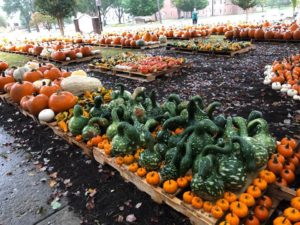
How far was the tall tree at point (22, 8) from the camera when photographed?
6191cm

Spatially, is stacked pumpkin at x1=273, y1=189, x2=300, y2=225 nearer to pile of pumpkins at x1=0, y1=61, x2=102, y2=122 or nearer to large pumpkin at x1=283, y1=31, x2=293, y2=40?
pile of pumpkins at x1=0, y1=61, x2=102, y2=122

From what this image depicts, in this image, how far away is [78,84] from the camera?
18.2ft

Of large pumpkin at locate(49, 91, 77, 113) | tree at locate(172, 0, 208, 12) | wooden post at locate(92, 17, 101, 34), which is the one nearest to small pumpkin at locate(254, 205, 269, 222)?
large pumpkin at locate(49, 91, 77, 113)

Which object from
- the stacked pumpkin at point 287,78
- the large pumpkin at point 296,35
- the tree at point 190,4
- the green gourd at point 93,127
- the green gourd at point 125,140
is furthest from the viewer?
the tree at point 190,4

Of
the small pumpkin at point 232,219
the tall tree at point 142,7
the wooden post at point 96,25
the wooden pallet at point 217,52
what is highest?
the tall tree at point 142,7

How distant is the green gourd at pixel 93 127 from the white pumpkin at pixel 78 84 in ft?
6.18

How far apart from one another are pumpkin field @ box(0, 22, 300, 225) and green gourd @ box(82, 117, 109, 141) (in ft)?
0.05

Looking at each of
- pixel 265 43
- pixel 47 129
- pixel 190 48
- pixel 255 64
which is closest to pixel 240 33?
pixel 265 43

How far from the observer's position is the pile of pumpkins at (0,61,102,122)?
4844mm

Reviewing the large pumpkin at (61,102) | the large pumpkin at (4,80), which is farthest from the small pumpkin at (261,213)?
the large pumpkin at (4,80)

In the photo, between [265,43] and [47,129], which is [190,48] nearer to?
[265,43]

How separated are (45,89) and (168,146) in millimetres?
3229

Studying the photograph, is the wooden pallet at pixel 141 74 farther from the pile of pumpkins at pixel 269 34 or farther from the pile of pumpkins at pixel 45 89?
the pile of pumpkins at pixel 269 34

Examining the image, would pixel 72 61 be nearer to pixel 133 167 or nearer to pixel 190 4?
pixel 133 167
